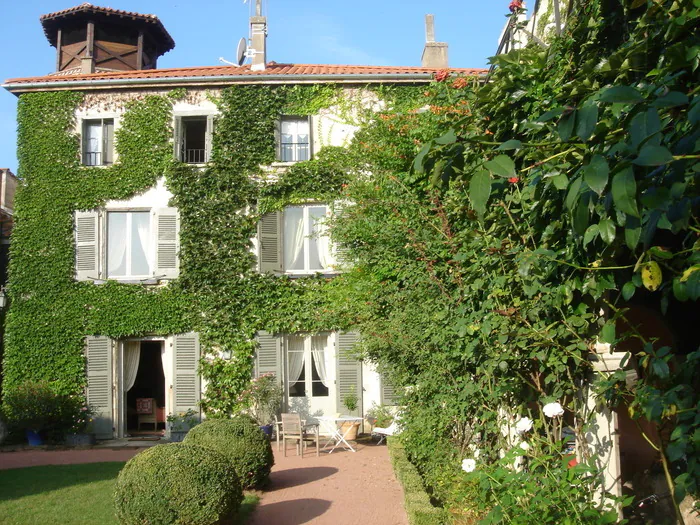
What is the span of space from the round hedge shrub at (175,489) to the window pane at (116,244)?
375 inches

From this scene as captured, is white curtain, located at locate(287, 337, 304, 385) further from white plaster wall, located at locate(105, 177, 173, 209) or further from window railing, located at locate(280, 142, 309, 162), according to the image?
white plaster wall, located at locate(105, 177, 173, 209)

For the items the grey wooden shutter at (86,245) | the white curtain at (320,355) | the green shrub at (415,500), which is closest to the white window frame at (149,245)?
the grey wooden shutter at (86,245)

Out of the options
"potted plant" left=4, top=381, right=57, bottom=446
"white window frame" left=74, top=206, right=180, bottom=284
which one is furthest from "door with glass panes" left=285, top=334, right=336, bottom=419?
"potted plant" left=4, top=381, right=57, bottom=446

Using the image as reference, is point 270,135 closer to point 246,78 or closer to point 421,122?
point 246,78

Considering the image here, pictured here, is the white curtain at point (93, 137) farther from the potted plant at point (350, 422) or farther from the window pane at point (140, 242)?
the potted plant at point (350, 422)

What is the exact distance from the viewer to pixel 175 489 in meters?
5.73

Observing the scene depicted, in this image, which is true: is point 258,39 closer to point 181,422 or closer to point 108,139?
point 108,139

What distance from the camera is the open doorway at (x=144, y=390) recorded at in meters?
15.0

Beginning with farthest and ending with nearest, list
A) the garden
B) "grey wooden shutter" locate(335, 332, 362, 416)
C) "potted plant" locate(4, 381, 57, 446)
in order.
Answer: "grey wooden shutter" locate(335, 332, 362, 416) < "potted plant" locate(4, 381, 57, 446) < the garden

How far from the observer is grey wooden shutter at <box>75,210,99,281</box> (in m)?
14.8

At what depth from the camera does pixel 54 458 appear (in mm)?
12523

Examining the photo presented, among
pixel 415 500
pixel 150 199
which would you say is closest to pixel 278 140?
pixel 150 199

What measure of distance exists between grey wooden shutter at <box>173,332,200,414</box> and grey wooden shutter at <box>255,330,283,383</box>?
4.24 ft

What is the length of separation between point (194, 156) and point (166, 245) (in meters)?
2.16
